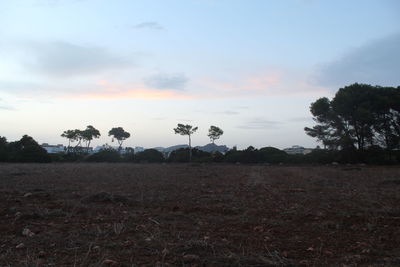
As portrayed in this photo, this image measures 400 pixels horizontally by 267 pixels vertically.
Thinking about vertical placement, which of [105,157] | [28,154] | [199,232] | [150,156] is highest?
[28,154]

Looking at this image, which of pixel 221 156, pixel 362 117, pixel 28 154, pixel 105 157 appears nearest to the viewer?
pixel 362 117

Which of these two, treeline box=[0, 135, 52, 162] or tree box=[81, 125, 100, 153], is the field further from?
tree box=[81, 125, 100, 153]

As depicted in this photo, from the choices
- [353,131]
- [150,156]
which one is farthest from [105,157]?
[353,131]

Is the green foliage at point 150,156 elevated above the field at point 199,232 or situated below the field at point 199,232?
above

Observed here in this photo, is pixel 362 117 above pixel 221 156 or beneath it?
above

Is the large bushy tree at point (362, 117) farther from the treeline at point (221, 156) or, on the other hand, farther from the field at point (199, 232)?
the field at point (199, 232)

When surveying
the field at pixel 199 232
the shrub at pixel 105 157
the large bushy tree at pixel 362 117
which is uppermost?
the large bushy tree at pixel 362 117

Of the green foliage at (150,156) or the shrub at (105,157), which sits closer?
the green foliage at (150,156)

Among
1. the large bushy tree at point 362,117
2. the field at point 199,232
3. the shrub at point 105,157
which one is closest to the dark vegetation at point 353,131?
the large bushy tree at point 362,117

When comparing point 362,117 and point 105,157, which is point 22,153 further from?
point 362,117

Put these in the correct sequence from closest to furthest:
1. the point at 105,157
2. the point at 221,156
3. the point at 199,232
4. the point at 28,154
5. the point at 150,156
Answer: the point at 199,232
the point at 28,154
the point at 221,156
the point at 150,156
the point at 105,157

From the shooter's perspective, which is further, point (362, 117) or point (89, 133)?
point (89, 133)

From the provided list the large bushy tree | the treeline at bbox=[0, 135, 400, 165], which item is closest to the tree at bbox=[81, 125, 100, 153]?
the treeline at bbox=[0, 135, 400, 165]

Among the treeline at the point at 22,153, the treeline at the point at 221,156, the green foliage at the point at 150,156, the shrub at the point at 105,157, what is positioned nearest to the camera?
the treeline at the point at 221,156
